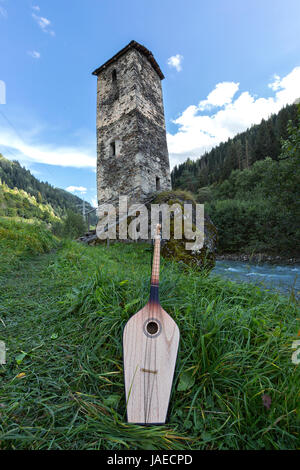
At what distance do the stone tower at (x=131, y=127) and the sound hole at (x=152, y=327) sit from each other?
704 centimetres

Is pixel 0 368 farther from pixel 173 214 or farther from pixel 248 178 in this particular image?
pixel 248 178

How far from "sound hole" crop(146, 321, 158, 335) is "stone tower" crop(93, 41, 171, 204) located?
23.1ft

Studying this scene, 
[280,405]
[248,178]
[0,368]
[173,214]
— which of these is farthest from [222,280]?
[248,178]

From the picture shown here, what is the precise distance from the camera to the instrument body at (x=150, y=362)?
0.96 m

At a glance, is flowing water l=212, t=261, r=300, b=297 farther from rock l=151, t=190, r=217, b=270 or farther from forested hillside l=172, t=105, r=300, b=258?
forested hillside l=172, t=105, r=300, b=258

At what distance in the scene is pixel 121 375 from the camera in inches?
44.9

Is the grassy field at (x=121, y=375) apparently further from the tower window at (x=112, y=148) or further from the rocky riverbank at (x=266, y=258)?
the tower window at (x=112, y=148)

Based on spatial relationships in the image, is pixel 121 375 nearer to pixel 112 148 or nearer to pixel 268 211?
pixel 112 148

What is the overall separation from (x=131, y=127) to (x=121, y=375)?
29.9ft

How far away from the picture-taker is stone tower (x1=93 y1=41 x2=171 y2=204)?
8281mm

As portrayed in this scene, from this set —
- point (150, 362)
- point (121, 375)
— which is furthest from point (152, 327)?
point (121, 375)

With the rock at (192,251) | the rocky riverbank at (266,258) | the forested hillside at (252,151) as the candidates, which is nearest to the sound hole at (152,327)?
the rock at (192,251)

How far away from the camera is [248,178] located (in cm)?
2864
